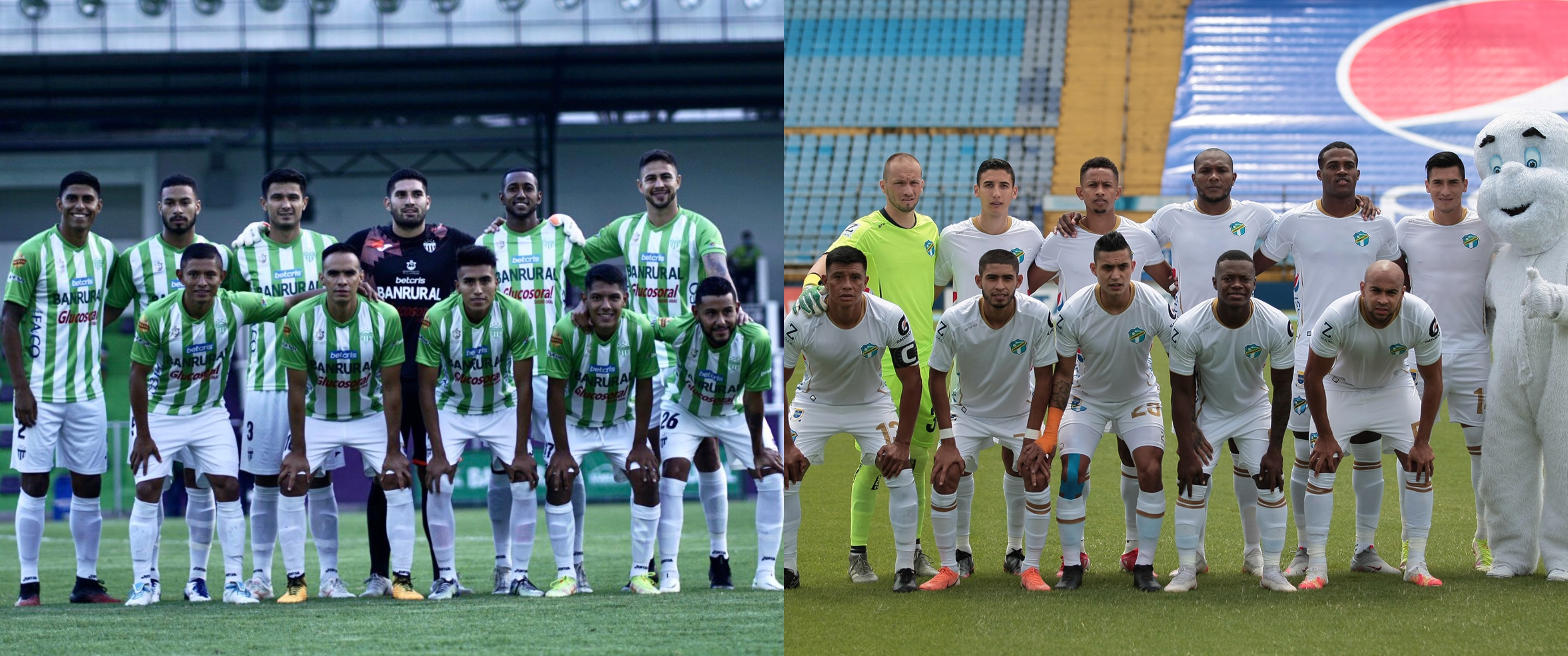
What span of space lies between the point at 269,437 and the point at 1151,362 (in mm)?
3738

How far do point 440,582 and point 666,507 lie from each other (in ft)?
3.25

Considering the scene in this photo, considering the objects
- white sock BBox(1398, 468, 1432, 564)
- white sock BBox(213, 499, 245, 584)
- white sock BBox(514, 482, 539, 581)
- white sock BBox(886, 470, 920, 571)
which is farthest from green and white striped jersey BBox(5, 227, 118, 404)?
white sock BBox(1398, 468, 1432, 564)

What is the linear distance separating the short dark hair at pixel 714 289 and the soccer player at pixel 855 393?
282 mm

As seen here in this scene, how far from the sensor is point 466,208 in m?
21.0

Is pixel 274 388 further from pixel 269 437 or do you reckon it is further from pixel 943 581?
pixel 943 581

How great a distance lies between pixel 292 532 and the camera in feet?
19.3

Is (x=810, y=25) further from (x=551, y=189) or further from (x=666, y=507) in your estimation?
(x=666, y=507)

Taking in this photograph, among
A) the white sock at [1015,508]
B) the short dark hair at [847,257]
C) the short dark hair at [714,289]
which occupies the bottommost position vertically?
the white sock at [1015,508]

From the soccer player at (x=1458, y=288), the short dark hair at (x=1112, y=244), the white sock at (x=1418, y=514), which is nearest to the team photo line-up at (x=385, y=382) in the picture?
the short dark hair at (x=1112, y=244)

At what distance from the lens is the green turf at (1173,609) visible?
4.55 m

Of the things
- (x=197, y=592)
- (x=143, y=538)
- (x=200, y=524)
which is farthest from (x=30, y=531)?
(x=197, y=592)

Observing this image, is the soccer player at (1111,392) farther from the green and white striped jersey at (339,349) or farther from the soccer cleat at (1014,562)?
the green and white striped jersey at (339,349)

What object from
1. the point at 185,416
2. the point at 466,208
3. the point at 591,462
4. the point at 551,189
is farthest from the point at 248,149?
the point at 185,416

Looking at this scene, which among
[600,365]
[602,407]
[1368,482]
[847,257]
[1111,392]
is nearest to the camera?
[847,257]
